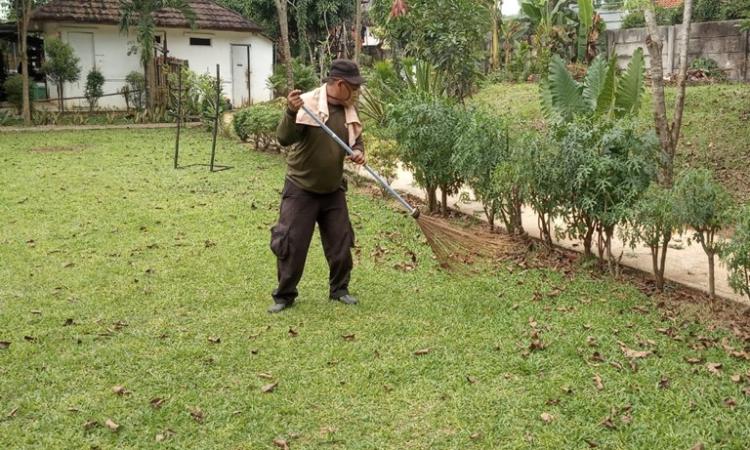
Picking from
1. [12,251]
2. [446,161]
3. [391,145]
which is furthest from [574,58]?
[12,251]

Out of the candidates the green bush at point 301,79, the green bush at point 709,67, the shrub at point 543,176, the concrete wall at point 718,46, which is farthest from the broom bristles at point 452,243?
the green bush at point 301,79

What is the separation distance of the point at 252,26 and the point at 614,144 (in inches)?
858

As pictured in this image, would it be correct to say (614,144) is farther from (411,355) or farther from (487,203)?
(411,355)

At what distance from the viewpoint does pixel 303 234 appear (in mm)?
5309

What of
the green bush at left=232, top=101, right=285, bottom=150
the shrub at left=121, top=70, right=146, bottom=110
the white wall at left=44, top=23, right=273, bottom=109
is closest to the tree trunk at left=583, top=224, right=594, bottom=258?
the green bush at left=232, top=101, right=285, bottom=150

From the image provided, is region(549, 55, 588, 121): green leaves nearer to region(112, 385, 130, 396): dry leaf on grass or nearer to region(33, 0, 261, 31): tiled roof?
region(112, 385, 130, 396): dry leaf on grass

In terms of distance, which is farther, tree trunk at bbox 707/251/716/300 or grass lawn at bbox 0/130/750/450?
tree trunk at bbox 707/251/716/300

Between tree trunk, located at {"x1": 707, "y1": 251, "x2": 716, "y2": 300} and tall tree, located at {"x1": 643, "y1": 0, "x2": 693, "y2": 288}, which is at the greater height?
tall tree, located at {"x1": 643, "y1": 0, "x2": 693, "y2": 288}

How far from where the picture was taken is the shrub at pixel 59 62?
69.6 ft

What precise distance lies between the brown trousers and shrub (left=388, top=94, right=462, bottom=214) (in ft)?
9.16

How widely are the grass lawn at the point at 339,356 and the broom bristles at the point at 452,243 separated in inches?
14.4

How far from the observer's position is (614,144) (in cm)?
596

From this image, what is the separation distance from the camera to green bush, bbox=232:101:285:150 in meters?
14.1

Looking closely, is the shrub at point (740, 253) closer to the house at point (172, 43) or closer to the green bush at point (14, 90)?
the house at point (172, 43)
